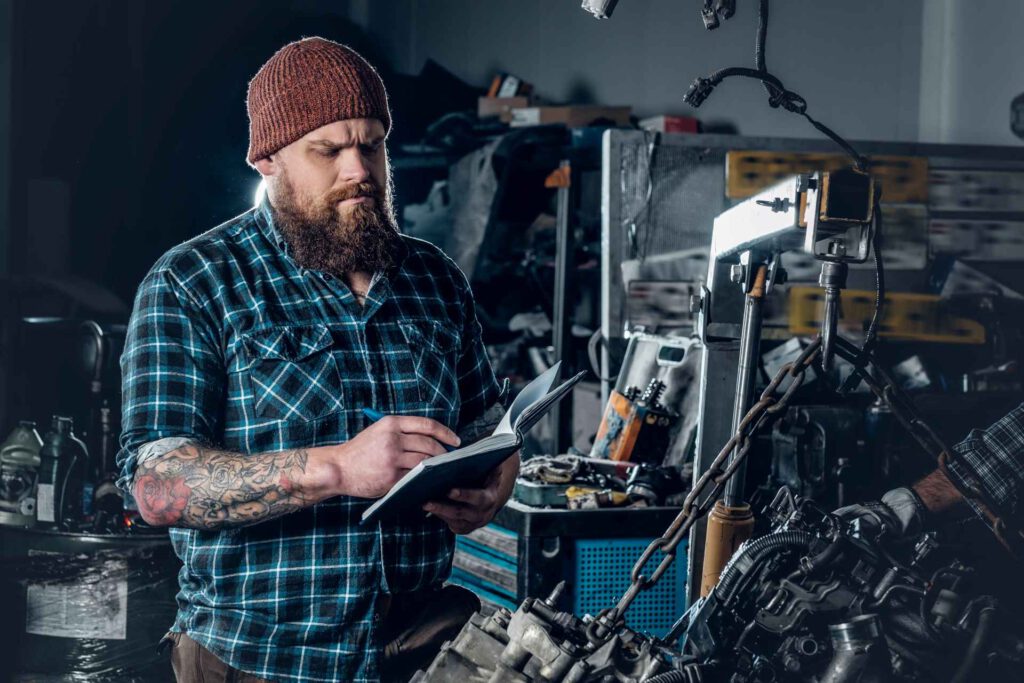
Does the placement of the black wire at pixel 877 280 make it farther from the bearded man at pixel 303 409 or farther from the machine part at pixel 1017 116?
the machine part at pixel 1017 116

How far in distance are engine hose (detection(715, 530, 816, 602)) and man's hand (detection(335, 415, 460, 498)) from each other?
582 mm

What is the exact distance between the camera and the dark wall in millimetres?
3709

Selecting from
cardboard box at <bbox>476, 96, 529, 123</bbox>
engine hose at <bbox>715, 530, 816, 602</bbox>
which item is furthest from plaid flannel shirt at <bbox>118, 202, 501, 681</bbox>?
cardboard box at <bbox>476, 96, 529, 123</bbox>

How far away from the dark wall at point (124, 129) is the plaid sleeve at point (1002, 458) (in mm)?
3003

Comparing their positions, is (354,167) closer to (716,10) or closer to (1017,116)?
(716,10)

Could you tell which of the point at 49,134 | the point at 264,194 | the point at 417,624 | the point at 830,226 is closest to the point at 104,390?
the point at 49,134

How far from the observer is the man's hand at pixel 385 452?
4.47 feet

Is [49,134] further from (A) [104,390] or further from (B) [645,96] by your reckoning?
(B) [645,96]

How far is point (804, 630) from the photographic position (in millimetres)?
1633

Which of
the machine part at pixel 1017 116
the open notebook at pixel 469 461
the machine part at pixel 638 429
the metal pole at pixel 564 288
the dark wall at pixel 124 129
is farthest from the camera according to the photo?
the machine part at pixel 1017 116

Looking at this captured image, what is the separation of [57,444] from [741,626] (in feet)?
7.10

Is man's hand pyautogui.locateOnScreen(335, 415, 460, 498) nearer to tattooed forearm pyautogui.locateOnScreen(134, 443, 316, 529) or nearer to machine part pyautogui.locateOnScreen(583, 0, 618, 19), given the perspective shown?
tattooed forearm pyautogui.locateOnScreen(134, 443, 316, 529)

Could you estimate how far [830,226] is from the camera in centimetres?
167

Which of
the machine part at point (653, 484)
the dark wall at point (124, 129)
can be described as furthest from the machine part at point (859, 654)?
the dark wall at point (124, 129)
